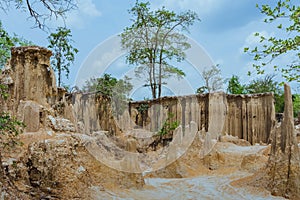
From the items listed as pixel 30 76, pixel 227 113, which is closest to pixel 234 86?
pixel 227 113

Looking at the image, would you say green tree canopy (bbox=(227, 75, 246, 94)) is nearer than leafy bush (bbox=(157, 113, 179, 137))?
No

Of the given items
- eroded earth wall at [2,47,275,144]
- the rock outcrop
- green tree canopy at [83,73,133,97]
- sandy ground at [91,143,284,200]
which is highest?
green tree canopy at [83,73,133,97]

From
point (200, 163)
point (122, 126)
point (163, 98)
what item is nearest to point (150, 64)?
point (163, 98)

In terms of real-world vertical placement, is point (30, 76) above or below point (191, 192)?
above

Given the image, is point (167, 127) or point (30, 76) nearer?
point (30, 76)

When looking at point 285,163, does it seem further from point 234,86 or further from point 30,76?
point 234,86

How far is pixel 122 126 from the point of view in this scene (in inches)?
737

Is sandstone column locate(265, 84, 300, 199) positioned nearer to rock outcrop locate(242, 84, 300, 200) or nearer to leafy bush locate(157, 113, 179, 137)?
rock outcrop locate(242, 84, 300, 200)

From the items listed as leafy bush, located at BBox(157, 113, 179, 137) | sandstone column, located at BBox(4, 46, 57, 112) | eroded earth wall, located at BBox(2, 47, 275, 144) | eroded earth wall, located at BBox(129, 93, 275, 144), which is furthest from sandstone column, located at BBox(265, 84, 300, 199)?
leafy bush, located at BBox(157, 113, 179, 137)

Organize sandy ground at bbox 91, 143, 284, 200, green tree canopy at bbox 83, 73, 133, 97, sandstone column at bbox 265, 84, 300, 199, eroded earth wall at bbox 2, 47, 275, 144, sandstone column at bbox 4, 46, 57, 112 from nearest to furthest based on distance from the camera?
sandy ground at bbox 91, 143, 284, 200, sandstone column at bbox 265, 84, 300, 199, sandstone column at bbox 4, 46, 57, 112, eroded earth wall at bbox 2, 47, 275, 144, green tree canopy at bbox 83, 73, 133, 97

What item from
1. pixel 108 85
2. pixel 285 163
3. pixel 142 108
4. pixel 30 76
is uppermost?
pixel 108 85

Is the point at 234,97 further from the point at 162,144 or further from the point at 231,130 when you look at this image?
the point at 162,144

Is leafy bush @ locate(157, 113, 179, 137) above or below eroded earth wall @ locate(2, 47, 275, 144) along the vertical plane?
below

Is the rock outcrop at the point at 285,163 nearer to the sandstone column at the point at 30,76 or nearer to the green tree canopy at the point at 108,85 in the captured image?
the sandstone column at the point at 30,76
